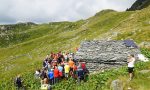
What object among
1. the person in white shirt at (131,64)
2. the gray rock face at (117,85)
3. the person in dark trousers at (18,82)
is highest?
the person in white shirt at (131,64)

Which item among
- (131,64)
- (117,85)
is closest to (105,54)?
(117,85)

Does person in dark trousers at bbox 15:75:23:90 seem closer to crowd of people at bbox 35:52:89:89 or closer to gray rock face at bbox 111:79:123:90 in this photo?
crowd of people at bbox 35:52:89:89

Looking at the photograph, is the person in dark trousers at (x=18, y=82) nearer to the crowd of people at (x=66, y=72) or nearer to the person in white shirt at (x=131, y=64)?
the crowd of people at (x=66, y=72)

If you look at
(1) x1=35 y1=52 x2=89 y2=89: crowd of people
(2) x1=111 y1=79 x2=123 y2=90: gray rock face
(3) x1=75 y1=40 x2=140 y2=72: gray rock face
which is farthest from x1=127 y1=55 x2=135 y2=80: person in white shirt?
(3) x1=75 y1=40 x2=140 y2=72: gray rock face

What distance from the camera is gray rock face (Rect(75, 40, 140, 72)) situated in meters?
51.0

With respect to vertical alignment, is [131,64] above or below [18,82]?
above

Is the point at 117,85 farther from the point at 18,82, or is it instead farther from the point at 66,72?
the point at 18,82

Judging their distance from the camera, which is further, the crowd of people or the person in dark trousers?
the person in dark trousers

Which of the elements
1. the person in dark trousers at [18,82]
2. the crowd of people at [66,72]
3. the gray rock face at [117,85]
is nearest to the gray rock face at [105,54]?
the crowd of people at [66,72]

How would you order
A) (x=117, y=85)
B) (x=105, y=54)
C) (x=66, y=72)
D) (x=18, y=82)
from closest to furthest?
(x=117, y=85), (x=66, y=72), (x=18, y=82), (x=105, y=54)

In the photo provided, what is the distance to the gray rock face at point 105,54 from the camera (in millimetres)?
51031

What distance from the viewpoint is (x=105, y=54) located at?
5203 centimetres

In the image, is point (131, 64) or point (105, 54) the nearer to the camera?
point (131, 64)

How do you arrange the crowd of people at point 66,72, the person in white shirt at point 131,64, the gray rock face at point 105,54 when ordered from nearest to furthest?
the person in white shirt at point 131,64, the crowd of people at point 66,72, the gray rock face at point 105,54
